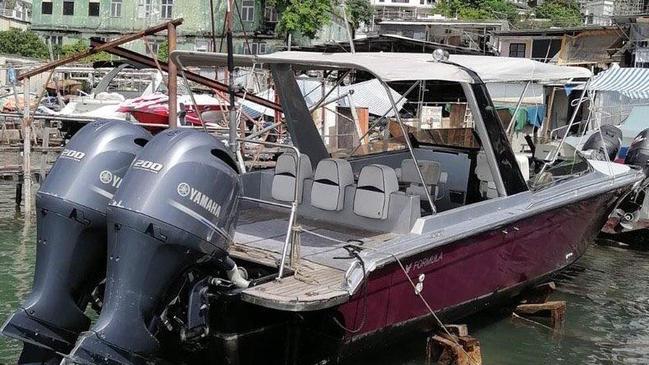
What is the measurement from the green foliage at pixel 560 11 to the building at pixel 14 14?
3752 centimetres

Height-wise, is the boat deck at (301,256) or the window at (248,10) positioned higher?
the window at (248,10)

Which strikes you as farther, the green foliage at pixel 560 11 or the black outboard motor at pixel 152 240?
the green foliage at pixel 560 11

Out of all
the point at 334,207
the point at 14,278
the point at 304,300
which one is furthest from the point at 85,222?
the point at 14,278

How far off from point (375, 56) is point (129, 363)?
3.51 m

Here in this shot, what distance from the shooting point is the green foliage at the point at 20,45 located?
4681 cm

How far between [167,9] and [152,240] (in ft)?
153

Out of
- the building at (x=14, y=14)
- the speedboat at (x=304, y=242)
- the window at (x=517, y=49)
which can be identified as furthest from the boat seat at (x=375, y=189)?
the building at (x=14, y=14)

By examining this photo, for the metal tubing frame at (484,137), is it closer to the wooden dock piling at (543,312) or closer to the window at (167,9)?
the wooden dock piling at (543,312)

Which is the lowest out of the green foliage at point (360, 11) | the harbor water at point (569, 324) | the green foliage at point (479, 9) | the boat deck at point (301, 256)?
the harbor water at point (569, 324)

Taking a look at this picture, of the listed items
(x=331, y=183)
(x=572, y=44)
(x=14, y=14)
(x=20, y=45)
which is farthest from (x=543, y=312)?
(x=14, y=14)

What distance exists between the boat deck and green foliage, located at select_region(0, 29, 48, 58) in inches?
1713

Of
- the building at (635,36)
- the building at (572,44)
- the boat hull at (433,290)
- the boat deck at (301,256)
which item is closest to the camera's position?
the boat deck at (301,256)

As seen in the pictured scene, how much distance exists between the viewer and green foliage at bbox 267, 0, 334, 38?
43469 mm

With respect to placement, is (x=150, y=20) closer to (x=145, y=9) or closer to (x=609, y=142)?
(x=145, y=9)
